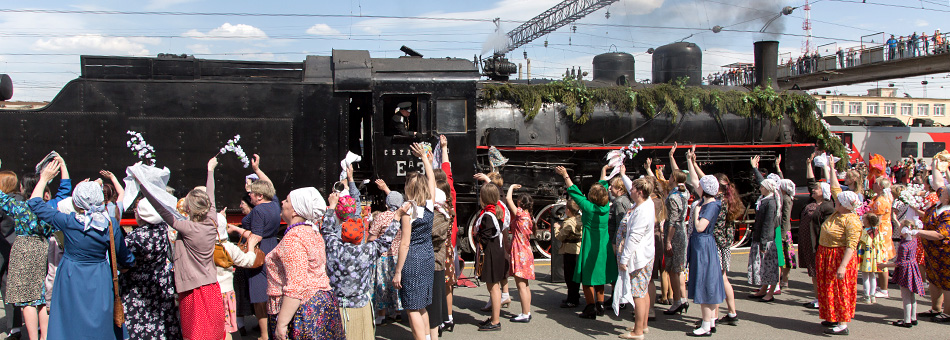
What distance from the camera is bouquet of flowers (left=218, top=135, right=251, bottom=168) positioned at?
24.5ft

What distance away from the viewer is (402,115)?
26.8ft

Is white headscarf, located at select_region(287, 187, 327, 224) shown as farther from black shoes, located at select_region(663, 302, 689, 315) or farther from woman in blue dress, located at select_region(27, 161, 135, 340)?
black shoes, located at select_region(663, 302, 689, 315)

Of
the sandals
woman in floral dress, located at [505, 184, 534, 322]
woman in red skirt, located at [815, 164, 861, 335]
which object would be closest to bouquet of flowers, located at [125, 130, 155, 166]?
Answer: woman in floral dress, located at [505, 184, 534, 322]

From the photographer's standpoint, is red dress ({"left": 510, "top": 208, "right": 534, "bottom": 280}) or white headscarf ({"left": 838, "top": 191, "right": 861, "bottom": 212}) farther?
red dress ({"left": 510, "top": 208, "right": 534, "bottom": 280})

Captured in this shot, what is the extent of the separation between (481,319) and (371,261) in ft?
7.04

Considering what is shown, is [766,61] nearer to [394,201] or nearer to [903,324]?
[903,324]

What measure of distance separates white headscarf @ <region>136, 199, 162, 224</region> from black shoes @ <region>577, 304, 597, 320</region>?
4.02 meters

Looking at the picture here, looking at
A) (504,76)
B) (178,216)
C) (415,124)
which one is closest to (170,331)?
(178,216)

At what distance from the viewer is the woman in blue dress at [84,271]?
409 cm

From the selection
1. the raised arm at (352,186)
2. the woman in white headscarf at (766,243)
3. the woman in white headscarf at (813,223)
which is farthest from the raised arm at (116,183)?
the woman in white headscarf at (813,223)

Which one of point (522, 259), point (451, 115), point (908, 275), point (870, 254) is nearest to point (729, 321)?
point (908, 275)

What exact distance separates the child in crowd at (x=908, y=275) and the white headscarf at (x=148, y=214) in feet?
21.6

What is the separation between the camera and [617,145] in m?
10.4

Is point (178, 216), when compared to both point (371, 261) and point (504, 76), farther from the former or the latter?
point (504, 76)
